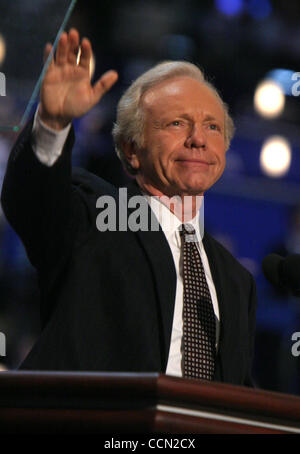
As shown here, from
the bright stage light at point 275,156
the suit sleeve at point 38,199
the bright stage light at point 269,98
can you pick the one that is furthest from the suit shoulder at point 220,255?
the bright stage light at point 275,156

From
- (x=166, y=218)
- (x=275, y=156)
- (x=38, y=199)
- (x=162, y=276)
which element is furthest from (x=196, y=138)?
(x=275, y=156)

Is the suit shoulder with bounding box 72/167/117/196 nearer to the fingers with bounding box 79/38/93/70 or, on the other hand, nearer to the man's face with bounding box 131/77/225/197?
the man's face with bounding box 131/77/225/197

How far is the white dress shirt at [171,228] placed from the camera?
1.35 m

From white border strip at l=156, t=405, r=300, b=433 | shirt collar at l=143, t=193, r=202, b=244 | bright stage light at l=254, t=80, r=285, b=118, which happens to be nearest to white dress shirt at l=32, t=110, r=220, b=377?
shirt collar at l=143, t=193, r=202, b=244

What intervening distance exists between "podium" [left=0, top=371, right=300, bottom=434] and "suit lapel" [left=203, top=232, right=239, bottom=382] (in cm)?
45

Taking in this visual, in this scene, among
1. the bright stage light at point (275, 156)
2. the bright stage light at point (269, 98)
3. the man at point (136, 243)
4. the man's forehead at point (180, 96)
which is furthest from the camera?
the bright stage light at point (275, 156)

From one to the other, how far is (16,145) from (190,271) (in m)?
0.43

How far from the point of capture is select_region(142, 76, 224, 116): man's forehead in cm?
176

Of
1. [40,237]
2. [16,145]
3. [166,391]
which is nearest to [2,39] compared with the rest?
[16,145]

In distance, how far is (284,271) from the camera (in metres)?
→ 1.44

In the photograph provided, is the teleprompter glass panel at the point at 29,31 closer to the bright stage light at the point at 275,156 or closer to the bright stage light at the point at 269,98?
the bright stage light at the point at 269,98

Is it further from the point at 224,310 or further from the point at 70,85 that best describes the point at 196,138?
the point at 70,85

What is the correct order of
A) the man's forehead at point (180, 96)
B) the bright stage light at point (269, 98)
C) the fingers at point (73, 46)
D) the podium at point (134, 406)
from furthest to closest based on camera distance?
1. the bright stage light at point (269, 98)
2. the man's forehead at point (180, 96)
3. the fingers at point (73, 46)
4. the podium at point (134, 406)
